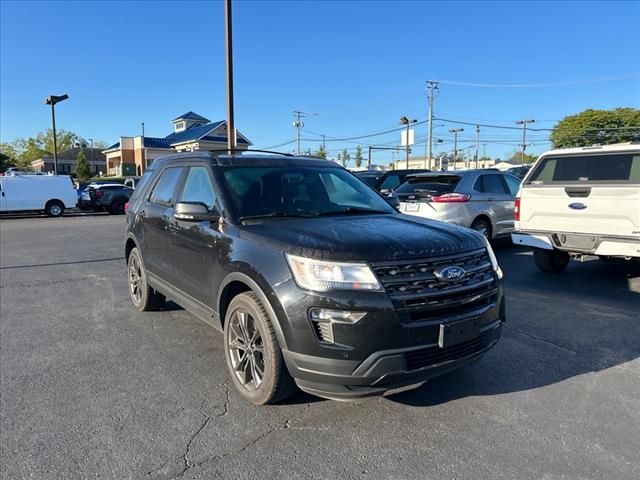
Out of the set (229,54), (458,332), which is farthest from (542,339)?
(229,54)

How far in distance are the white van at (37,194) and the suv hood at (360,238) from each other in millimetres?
21453

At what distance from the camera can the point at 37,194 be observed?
69.9 feet

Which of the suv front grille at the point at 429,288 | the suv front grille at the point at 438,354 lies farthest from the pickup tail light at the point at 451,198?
the suv front grille at the point at 438,354

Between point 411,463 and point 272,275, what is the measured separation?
1.39m

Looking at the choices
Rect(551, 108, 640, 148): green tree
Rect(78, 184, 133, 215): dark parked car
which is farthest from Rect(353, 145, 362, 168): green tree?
Rect(78, 184, 133, 215): dark parked car

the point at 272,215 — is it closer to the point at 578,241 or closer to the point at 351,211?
the point at 351,211

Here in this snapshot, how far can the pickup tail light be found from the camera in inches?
356

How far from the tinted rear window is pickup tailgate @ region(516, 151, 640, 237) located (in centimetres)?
196

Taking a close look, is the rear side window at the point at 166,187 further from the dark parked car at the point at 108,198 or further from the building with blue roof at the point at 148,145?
→ the building with blue roof at the point at 148,145

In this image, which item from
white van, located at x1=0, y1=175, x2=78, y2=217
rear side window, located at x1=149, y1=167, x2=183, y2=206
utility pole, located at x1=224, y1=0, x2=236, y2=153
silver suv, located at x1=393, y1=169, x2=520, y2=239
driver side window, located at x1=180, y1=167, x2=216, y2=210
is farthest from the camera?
white van, located at x1=0, y1=175, x2=78, y2=217

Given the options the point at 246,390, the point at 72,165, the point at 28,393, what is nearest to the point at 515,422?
the point at 246,390

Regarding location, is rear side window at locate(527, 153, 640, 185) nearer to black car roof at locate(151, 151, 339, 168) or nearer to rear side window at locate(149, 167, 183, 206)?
black car roof at locate(151, 151, 339, 168)

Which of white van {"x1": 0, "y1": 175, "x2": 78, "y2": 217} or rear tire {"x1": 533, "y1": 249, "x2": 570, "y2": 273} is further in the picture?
white van {"x1": 0, "y1": 175, "x2": 78, "y2": 217}

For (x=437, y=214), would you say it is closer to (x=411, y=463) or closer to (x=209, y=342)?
(x=209, y=342)
